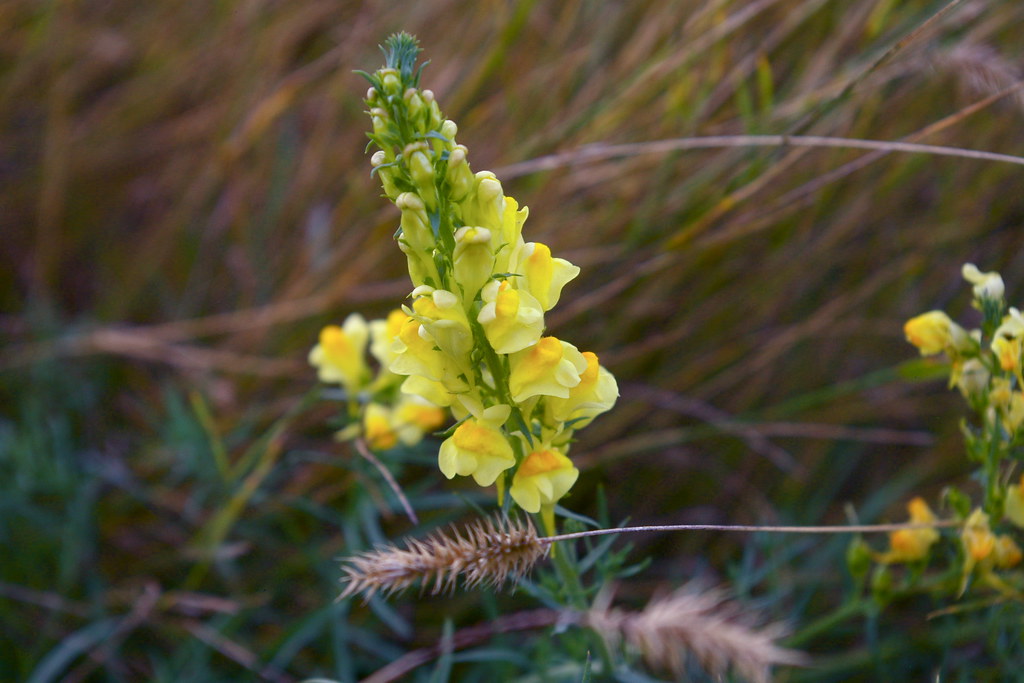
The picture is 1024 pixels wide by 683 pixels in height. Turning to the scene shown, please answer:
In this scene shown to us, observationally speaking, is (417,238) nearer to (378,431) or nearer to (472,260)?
(472,260)

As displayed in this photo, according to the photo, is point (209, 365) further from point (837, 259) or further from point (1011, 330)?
point (1011, 330)

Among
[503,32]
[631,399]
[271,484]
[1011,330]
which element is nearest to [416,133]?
[1011,330]

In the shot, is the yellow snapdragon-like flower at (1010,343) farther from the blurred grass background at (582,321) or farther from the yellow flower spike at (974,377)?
the blurred grass background at (582,321)

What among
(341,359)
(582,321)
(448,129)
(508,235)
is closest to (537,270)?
(508,235)

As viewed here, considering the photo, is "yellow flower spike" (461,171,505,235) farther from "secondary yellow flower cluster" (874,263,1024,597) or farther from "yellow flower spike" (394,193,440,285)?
"secondary yellow flower cluster" (874,263,1024,597)

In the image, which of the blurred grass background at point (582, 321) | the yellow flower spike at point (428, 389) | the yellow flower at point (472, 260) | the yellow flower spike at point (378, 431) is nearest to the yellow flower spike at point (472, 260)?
the yellow flower at point (472, 260)

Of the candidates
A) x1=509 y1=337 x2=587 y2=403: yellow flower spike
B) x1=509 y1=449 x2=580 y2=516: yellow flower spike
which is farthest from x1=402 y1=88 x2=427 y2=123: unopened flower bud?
x1=509 y1=449 x2=580 y2=516: yellow flower spike

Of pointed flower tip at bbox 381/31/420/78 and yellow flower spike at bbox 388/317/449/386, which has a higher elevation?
pointed flower tip at bbox 381/31/420/78
